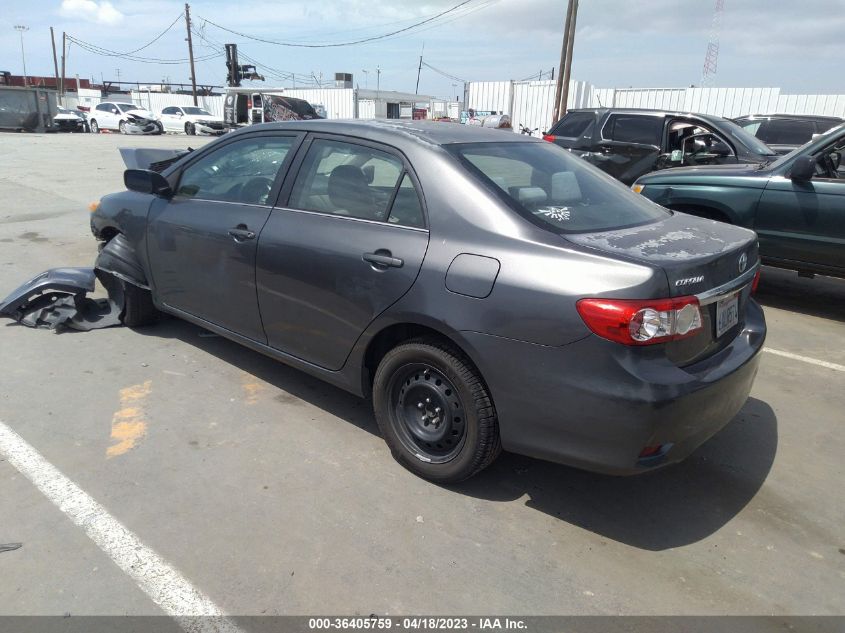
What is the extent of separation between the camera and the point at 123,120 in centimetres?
3431

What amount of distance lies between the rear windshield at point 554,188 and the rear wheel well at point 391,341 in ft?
2.22

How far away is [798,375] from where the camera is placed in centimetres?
459

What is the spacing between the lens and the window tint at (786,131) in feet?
38.6

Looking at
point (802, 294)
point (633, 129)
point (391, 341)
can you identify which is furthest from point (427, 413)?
point (633, 129)

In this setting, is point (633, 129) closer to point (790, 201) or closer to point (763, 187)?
point (763, 187)

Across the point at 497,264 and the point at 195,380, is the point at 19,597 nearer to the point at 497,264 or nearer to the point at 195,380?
the point at 195,380

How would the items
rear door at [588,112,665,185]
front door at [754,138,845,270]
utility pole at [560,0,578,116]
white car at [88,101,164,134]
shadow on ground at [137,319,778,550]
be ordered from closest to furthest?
shadow on ground at [137,319,778,550], front door at [754,138,845,270], rear door at [588,112,665,185], utility pole at [560,0,578,116], white car at [88,101,164,134]

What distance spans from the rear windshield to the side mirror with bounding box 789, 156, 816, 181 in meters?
2.82

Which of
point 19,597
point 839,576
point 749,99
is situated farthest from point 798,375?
point 749,99

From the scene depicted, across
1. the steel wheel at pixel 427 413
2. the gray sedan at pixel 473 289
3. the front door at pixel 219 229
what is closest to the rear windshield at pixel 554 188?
the gray sedan at pixel 473 289

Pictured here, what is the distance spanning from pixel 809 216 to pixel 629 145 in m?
3.60

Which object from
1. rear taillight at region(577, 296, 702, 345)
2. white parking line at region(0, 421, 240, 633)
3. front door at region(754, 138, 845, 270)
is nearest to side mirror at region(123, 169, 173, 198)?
white parking line at region(0, 421, 240, 633)

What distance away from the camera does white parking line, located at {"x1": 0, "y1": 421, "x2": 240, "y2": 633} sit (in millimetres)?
2295

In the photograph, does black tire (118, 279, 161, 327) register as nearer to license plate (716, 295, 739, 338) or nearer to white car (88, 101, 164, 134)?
license plate (716, 295, 739, 338)
